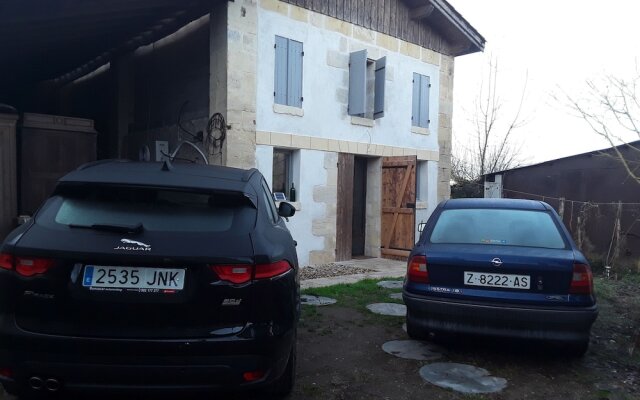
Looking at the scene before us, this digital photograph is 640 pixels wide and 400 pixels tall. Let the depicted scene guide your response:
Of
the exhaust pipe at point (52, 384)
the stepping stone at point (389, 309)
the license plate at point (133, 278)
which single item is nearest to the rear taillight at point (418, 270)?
the stepping stone at point (389, 309)

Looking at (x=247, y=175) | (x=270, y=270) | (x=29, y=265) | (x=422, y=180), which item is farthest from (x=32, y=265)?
(x=422, y=180)

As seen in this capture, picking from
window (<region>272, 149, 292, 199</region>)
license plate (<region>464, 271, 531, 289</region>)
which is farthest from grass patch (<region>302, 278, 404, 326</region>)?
window (<region>272, 149, 292, 199</region>)

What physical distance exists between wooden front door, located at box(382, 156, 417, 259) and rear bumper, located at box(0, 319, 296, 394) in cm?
859

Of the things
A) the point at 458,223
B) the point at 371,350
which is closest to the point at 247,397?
the point at 371,350

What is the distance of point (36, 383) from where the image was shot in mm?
2473

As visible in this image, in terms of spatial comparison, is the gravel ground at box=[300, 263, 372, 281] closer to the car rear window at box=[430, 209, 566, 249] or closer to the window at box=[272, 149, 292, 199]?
the window at box=[272, 149, 292, 199]

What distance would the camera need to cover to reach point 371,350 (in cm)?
468

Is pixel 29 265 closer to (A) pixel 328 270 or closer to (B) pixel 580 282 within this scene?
(B) pixel 580 282

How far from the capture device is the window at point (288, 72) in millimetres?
9141

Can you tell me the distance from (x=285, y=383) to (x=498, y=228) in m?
2.53

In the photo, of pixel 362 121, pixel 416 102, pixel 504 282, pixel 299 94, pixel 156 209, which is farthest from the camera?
pixel 416 102

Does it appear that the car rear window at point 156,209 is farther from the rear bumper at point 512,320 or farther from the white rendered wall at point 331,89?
the white rendered wall at point 331,89

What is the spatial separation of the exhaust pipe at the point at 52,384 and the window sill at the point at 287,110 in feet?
23.3

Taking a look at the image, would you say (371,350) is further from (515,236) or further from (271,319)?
(271,319)
